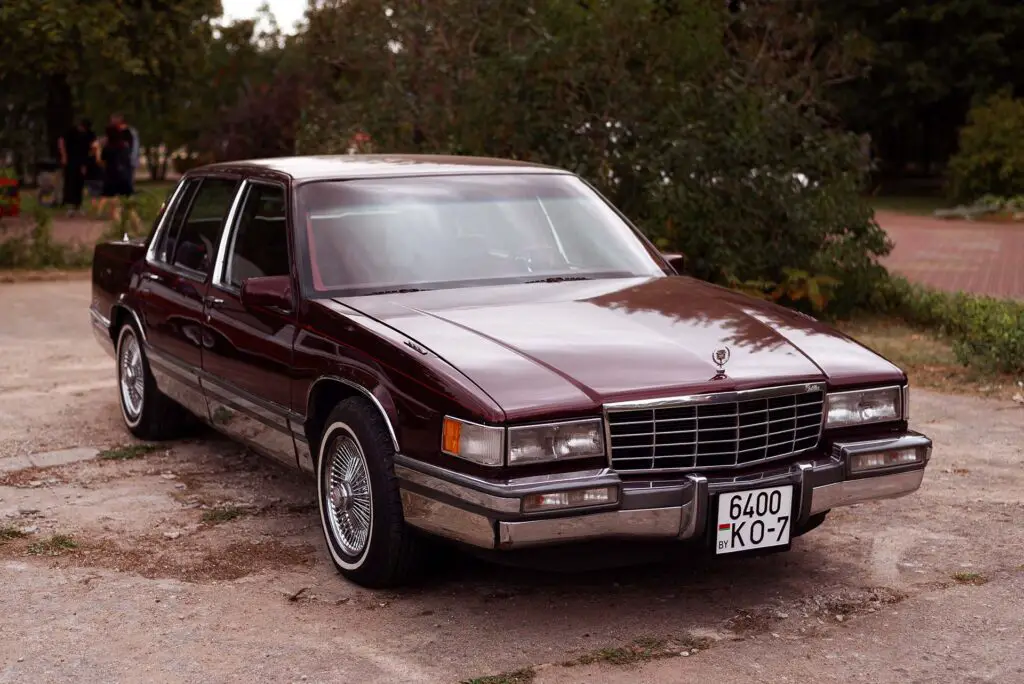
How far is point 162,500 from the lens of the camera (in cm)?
644

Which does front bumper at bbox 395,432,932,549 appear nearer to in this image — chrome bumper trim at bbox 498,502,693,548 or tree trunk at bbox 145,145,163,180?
chrome bumper trim at bbox 498,502,693,548

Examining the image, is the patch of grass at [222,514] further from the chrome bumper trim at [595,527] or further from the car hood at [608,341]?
the chrome bumper trim at [595,527]

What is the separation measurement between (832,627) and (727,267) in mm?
6685

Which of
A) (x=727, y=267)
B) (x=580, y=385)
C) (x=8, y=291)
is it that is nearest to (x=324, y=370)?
(x=580, y=385)

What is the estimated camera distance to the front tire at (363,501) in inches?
194

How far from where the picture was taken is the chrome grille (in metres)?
4.60

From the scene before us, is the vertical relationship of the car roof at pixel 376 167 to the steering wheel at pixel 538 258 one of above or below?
above

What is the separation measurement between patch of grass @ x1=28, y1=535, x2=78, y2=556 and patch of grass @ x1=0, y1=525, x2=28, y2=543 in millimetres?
151

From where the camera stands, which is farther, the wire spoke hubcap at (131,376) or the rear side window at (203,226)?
the wire spoke hubcap at (131,376)

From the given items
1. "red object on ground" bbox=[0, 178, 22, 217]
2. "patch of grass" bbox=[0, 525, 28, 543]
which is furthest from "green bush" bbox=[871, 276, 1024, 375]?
"red object on ground" bbox=[0, 178, 22, 217]

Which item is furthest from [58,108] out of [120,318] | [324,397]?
[324,397]

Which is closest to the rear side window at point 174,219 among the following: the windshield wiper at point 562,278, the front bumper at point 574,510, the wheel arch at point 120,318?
the wheel arch at point 120,318

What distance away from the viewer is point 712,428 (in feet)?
15.4

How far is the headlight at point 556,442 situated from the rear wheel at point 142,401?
3.47m
